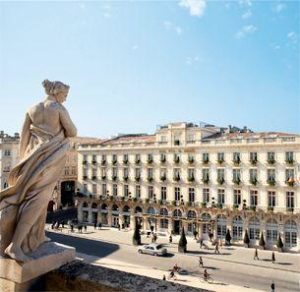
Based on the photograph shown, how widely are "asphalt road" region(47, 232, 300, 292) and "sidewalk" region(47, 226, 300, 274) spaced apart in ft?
4.19

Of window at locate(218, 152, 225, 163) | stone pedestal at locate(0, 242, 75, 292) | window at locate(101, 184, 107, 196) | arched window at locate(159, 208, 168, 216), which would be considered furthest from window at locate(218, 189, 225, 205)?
stone pedestal at locate(0, 242, 75, 292)

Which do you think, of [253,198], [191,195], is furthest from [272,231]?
[191,195]

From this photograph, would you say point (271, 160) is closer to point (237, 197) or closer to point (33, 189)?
point (237, 197)

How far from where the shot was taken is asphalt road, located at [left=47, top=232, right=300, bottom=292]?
98.2 ft

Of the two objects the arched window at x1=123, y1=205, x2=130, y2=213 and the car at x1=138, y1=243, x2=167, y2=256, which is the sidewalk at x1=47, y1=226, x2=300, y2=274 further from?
the arched window at x1=123, y1=205, x2=130, y2=213

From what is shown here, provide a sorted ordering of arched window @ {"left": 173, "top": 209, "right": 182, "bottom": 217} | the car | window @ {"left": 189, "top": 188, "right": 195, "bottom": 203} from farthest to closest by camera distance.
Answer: arched window @ {"left": 173, "top": 209, "right": 182, "bottom": 217} < window @ {"left": 189, "top": 188, "right": 195, "bottom": 203} < the car

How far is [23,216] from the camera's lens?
6.56 m

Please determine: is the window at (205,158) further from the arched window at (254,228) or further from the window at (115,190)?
Result: the window at (115,190)

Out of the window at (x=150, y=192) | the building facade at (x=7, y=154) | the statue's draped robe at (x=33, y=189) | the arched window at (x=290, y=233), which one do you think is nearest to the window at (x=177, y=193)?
the window at (x=150, y=192)

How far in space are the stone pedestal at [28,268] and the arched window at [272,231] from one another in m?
40.7

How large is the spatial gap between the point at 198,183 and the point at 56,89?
43.3 m

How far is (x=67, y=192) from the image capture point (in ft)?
243

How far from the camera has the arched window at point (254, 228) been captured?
147 ft

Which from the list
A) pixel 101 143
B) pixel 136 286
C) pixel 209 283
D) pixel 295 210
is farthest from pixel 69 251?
pixel 101 143
